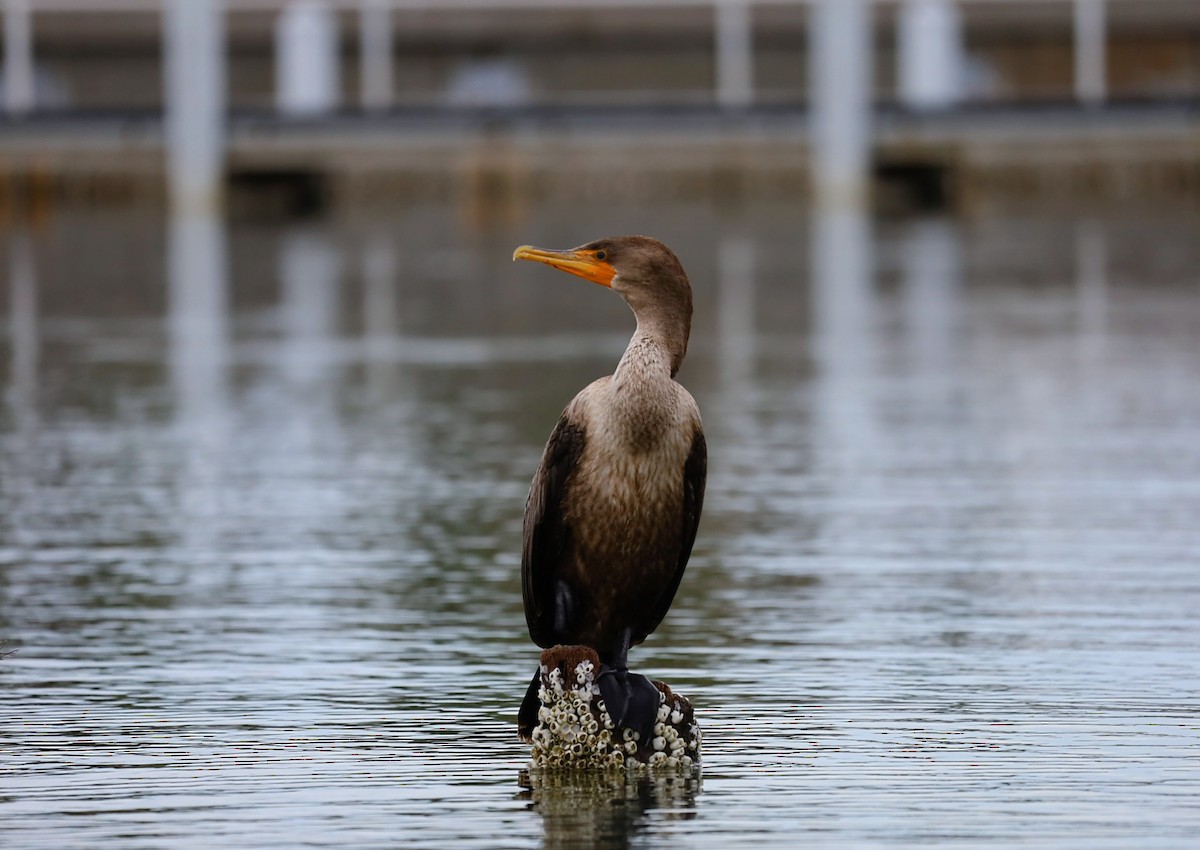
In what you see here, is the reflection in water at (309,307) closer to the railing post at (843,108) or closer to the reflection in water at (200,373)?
the reflection in water at (200,373)

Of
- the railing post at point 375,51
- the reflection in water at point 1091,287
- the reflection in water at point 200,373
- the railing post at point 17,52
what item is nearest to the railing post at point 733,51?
the railing post at point 375,51

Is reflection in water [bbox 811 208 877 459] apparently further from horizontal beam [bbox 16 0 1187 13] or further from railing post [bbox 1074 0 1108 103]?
horizontal beam [bbox 16 0 1187 13]

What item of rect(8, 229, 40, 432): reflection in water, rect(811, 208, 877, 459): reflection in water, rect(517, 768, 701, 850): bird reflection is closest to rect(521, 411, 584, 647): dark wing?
rect(517, 768, 701, 850): bird reflection

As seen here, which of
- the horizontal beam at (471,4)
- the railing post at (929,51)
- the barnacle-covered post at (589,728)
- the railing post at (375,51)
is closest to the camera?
the barnacle-covered post at (589,728)

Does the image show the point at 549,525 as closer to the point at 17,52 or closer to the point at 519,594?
the point at 519,594

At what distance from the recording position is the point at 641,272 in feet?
19.9

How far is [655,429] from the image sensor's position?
5.88 metres

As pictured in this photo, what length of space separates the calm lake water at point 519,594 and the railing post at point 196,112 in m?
23.8

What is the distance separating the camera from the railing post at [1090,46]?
49.8m

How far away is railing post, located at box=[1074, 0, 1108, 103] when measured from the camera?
4979 cm

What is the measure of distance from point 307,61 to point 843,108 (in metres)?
12.1

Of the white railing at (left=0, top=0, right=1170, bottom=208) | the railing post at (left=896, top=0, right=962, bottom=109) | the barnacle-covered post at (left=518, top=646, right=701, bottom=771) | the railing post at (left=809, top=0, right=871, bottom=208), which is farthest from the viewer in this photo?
the railing post at (left=896, top=0, right=962, bottom=109)

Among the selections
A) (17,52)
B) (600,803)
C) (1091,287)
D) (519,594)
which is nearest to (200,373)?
(519,594)

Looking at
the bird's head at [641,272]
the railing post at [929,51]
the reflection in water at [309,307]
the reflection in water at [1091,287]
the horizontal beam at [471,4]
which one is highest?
the horizontal beam at [471,4]
